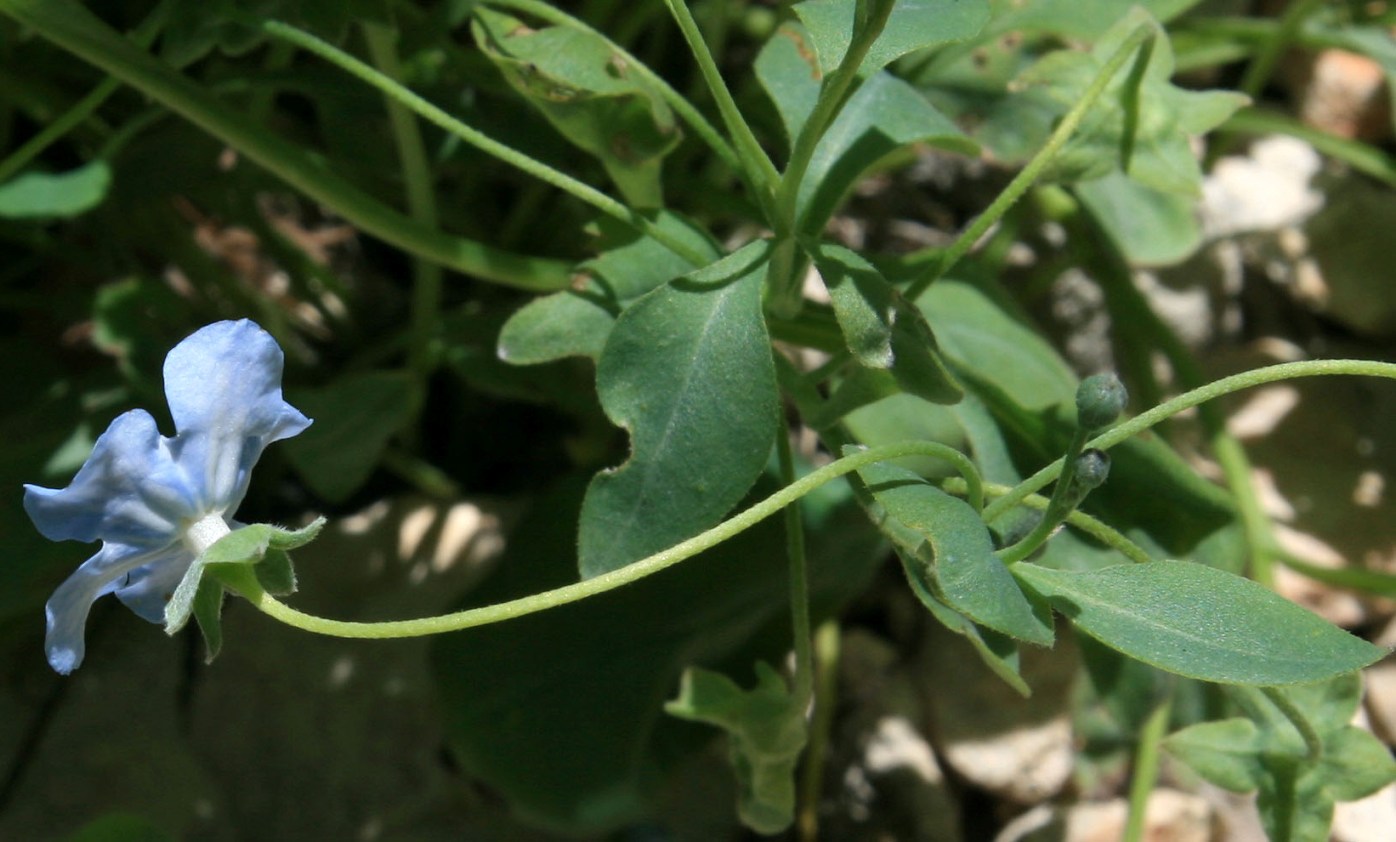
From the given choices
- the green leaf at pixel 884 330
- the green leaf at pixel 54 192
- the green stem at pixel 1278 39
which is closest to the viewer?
the green leaf at pixel 884 330

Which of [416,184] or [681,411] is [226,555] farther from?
[416,184]

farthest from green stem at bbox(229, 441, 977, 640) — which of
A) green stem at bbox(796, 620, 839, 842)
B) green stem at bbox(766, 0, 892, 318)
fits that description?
green stem at bbox(796, 620, 839, 842)

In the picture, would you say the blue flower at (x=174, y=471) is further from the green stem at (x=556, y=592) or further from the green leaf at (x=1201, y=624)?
the green leaf at (x=1201, y=624)

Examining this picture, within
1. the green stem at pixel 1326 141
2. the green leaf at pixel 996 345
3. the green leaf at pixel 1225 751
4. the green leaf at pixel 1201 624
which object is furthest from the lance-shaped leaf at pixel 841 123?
the green stem at pixel 1326 141

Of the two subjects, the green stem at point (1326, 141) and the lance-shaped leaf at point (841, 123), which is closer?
the lance-shaped leaf at point (841, 123)

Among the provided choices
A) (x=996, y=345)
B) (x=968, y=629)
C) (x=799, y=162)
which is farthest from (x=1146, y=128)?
(x=968, y=629)

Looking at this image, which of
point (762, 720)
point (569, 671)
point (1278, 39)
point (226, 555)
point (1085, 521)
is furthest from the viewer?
point (1278, 39)

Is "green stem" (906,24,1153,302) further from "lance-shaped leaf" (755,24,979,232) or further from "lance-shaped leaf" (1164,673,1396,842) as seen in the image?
"lance-shaped leaf" (1164,673,1396,842)
